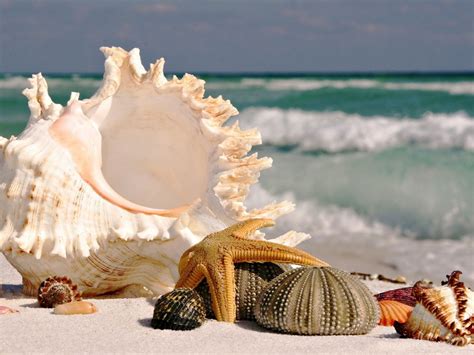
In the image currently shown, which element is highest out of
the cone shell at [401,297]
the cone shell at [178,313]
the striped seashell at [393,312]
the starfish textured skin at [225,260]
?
the starfish textured skin at [225,260]

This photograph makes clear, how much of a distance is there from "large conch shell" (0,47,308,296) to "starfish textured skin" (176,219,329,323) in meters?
0.35

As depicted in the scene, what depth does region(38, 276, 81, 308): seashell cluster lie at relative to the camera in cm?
423

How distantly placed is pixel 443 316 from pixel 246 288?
91cm

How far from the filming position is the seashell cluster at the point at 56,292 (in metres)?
4.23

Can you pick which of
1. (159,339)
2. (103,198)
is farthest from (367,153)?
(159,339)

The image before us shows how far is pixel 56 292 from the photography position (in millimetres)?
4242

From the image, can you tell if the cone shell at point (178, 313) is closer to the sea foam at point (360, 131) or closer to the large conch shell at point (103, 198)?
the large conch shell at point (103, 198)

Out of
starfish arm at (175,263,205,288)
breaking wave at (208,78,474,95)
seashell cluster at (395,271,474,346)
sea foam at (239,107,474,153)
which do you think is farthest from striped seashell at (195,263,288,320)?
breaking wave at (208,78,474,95)

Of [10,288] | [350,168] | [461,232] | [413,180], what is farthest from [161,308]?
[350,168]

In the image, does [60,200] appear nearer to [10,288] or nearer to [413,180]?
[10,288]

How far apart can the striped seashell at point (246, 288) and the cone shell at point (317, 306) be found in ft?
0.70

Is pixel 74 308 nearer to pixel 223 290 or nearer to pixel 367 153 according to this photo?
pixel 223 290

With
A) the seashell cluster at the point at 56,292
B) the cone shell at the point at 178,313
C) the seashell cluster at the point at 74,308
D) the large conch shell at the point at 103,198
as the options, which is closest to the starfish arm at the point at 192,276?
the cone shell at the point at 178,313

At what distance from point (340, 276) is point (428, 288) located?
1.30 ft
